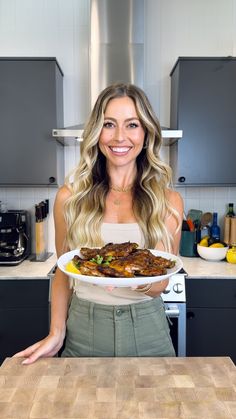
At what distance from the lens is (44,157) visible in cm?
225

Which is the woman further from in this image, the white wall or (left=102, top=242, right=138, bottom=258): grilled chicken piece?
the white wall

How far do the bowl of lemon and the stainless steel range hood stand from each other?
1120mm

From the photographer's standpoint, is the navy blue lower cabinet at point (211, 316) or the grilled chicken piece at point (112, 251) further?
the navy blue lower cabinet at point (211, 316)

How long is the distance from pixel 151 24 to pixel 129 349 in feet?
7.60

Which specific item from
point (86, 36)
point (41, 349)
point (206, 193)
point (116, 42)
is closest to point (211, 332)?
point (206, 193)

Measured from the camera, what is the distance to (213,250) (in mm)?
2299

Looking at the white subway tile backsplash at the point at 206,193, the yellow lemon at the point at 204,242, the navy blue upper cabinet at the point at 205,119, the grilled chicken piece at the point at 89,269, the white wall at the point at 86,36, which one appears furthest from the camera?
the white subway tile backsplash at the point at 206,193

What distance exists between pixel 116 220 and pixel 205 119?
1.25 meters

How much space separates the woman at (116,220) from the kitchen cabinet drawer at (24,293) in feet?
2.54

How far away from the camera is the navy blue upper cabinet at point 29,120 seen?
2.19 metres

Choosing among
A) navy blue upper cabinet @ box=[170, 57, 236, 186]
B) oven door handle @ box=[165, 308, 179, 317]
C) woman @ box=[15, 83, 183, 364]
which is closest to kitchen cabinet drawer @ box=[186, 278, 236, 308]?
oven door handle @ box=[165, 308, 179, 317]

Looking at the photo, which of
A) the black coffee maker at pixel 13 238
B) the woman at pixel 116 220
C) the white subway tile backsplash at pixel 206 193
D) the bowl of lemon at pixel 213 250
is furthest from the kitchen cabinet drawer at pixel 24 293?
the white subway tile backsplash at pixel 206 193

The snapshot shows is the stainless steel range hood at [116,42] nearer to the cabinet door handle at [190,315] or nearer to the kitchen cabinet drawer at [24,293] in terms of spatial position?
the kitchen cabinet drawer at [24,293]

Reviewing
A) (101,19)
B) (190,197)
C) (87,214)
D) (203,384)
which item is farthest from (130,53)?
(203,384)
